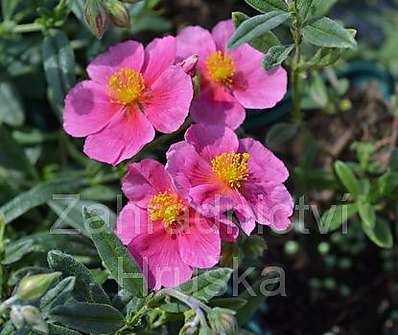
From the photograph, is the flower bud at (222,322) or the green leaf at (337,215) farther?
the green leaf at (337,215)

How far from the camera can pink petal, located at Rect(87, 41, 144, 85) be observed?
55.7 inches

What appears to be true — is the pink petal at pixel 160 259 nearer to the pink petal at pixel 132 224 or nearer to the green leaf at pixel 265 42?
the pink petal at pixel 132 224

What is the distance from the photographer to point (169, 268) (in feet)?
3.97

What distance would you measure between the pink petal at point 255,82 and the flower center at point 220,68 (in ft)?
0.07

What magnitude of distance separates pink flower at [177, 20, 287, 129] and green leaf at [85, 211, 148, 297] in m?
0.26

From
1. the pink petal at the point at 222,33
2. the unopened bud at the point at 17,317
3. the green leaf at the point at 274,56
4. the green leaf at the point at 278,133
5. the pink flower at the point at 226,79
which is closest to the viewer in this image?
the unopened bud at the point at 17,317

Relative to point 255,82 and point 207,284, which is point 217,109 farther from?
point 207,284

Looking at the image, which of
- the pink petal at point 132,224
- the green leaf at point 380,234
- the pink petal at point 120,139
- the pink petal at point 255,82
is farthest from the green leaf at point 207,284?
the green leaf at point 380,234

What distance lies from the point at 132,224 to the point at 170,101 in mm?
208

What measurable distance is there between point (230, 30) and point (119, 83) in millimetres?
250

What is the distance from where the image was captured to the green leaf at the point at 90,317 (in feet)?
3.82

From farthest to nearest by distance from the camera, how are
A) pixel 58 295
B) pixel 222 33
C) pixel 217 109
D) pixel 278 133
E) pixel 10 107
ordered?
pixel 10 107
pixel 278 133
pixel 222 33
pixel 217 109
pixel 58 295

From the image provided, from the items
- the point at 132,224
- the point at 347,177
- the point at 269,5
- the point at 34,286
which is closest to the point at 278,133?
the point at 347,177

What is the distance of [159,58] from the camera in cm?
137
